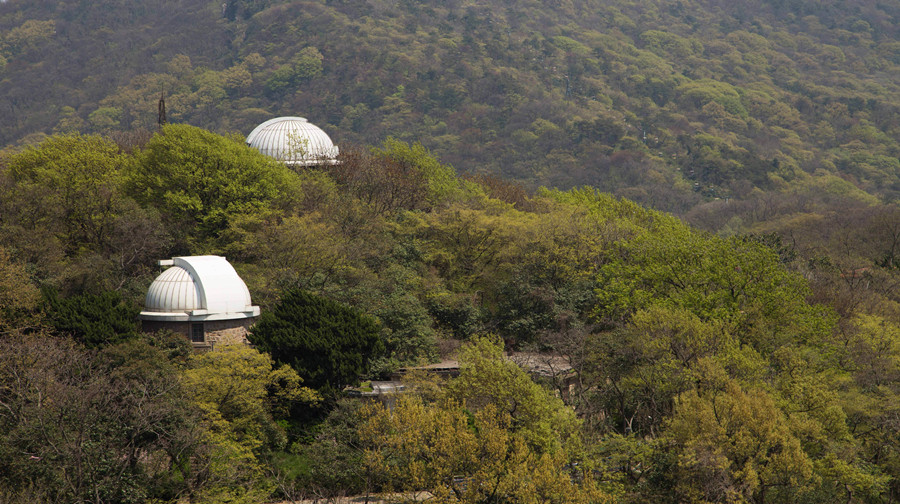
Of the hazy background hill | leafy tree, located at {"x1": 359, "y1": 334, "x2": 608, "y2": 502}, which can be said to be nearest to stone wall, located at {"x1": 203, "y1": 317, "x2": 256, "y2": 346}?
leafy tree, located at {"x1": 359, "y1": 334, "x2": 608, "y2": 502}

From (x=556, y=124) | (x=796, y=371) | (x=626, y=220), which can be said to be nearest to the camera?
(x=796, y=371)

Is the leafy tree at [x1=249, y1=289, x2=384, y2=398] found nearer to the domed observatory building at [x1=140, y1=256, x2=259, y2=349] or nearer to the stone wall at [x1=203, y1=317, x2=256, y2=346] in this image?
the stone wall at [x1=203, y1=317, x2=256, y2=346]

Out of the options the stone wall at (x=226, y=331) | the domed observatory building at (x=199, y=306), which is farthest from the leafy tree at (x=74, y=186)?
the stone wall at (x=226, y=331)

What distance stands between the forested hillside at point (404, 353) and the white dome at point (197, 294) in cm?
141

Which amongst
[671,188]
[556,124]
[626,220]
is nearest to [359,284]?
[626,220]

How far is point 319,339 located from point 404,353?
237 inches

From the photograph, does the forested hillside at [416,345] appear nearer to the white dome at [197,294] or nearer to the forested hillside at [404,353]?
the forested hillside at [404,353]

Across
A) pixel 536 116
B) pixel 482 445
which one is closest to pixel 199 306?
pixel 482 445

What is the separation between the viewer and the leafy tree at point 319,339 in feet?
131

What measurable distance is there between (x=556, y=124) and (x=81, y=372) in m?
141

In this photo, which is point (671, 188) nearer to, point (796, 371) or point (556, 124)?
point (556, 124)

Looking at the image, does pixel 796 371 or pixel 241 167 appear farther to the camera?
pixel 241 167

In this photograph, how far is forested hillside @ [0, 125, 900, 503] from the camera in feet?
109

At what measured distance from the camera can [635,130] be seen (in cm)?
17512
